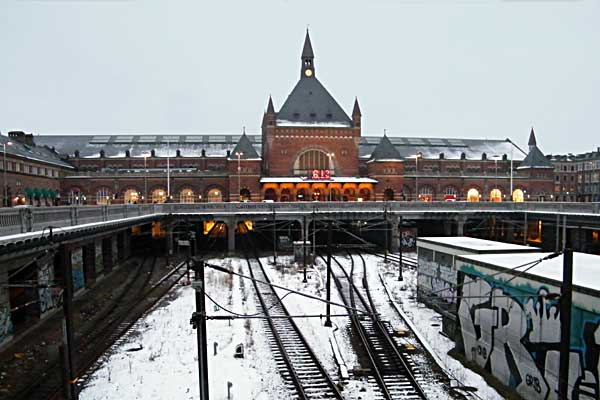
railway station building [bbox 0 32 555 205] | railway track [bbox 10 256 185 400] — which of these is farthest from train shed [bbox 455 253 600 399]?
railway station building [bbox 0 32 555 205]

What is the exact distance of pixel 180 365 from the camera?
49.6 feet

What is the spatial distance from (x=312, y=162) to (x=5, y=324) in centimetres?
5188

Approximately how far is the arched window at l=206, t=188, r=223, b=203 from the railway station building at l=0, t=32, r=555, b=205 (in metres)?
0.16

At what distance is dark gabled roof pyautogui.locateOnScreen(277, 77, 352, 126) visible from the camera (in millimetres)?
66312

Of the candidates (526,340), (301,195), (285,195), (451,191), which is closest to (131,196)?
(285,195)

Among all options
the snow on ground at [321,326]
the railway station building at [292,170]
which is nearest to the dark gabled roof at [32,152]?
the railway station building at [292,170]

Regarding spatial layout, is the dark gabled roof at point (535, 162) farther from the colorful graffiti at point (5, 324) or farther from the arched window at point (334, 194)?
the colorful graffiti at point (5, 324)

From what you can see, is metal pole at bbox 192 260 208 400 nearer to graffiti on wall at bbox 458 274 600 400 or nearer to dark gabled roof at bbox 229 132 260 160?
graffiti on wall at bbox 458 274 600 400

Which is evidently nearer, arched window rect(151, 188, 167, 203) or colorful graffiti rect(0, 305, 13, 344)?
colorful graffiti rect(0, 305, 13, 344)

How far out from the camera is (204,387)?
841 centimetres

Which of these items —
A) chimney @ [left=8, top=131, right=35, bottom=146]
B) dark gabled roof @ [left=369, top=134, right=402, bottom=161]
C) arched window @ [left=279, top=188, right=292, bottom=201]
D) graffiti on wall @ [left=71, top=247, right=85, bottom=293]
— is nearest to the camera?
graffiti on wall @ [left=71, top=247, right=85, bottom=293]

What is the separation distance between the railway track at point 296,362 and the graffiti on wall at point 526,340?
5.05 meters

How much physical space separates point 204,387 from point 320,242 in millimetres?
42347

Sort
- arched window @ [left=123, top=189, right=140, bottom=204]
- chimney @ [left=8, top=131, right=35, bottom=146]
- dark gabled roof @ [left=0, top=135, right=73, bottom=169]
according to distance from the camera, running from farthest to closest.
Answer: arched window @ [left=123, top=189, right=140, bottom=204], chimney @ [left=8, top=131, right=35, bottom=146], dark gabled roof @ [left=0, top=135, right=73, bottom=169]
